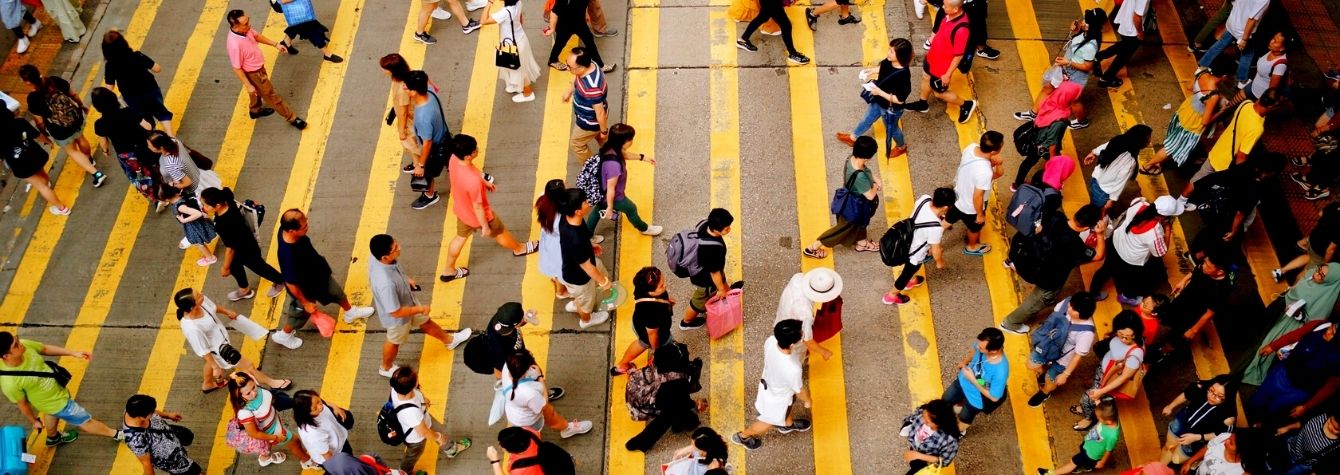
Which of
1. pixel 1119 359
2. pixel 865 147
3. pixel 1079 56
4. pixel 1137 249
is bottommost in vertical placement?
pixel 1119 359

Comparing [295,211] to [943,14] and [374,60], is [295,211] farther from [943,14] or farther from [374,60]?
[943,14]

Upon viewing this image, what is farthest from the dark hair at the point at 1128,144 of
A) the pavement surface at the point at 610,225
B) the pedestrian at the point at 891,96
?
the pedestrian at the point at 891,96

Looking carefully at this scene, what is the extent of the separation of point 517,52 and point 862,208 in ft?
14.5

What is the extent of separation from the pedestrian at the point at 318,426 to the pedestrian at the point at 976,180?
535 centimetres

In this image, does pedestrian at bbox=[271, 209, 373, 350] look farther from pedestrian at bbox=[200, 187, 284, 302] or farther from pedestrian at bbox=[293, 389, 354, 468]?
pedestrian at bbox=[293, 389, 354, 468]

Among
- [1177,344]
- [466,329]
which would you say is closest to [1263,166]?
[1177,344]

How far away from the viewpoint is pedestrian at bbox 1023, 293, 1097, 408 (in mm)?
7906

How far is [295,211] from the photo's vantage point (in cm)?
843

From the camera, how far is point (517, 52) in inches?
445

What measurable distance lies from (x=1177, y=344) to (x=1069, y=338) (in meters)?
1.73

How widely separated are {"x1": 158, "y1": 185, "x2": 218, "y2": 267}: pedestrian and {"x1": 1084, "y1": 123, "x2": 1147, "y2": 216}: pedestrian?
8.50 metres

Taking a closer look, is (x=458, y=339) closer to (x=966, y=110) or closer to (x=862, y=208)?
(x=862, y=208)

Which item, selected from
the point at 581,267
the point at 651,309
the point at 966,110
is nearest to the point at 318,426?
the point at 581,267

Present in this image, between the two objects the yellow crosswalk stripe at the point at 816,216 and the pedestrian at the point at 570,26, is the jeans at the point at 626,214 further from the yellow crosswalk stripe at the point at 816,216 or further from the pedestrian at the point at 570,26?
the pedestrian at the point at 570,26
